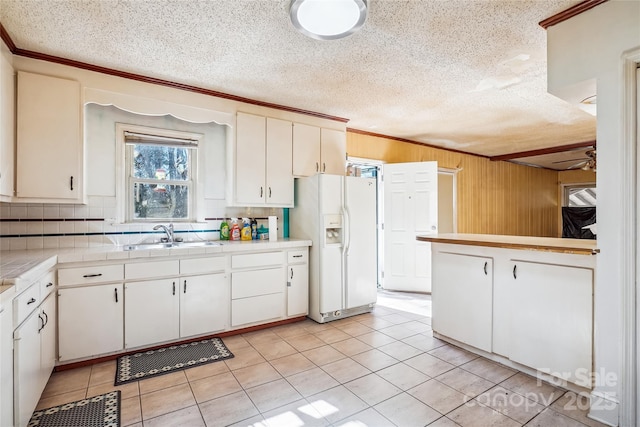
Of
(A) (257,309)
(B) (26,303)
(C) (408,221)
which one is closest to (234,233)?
(A) (257,309)

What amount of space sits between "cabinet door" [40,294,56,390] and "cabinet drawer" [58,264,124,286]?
0.16 metres

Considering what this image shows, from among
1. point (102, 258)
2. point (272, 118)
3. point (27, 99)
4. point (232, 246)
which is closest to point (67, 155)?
point (27, 99)

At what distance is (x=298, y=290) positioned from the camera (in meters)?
3.66

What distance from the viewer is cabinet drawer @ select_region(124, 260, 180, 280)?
2688 mm

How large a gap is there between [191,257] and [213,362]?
3.09 ft

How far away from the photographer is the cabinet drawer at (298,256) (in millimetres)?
3605

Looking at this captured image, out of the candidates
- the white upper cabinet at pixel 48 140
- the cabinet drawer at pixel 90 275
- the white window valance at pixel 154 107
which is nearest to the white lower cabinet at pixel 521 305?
the white window valance at pixel 154 107

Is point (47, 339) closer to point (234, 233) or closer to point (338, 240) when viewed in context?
point (234, 233)

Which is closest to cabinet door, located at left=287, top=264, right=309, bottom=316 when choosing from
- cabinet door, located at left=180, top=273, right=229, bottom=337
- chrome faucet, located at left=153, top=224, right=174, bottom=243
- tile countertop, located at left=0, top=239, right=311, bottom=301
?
tile countertop, located at left=0, top=239, right=311, bottom=301

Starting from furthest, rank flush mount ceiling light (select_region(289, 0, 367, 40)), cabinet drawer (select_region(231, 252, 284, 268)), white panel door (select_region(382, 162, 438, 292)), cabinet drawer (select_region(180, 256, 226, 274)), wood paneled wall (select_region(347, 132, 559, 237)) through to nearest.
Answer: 1. wood paneled wall (select_region(347, 132, 559, 237))
2. white panel door (select_region(382, 162, 438, 292))
3. cabinet drawer (select_region(231, 252, 284, 268))
4. cabinet drawer (select_region(180, 256, 226, 274))
5. flush mount ceiling light (select_region(289, 0, 367, 40))

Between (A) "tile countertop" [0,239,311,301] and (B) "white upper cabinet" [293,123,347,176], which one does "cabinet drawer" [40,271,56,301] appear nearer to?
(A) "tile countertop" [0,239,311,301]

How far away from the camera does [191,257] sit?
9.74ft

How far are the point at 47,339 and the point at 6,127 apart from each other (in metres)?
1.54

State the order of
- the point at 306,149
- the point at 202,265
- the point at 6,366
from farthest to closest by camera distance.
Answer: the point at 306,149, the point at 202,265, the point at 6,366
